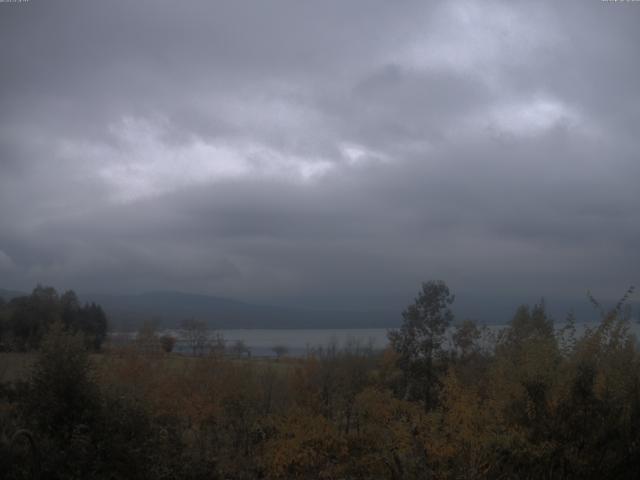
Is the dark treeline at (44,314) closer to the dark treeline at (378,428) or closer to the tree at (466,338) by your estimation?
the dark treeline at (378,428)

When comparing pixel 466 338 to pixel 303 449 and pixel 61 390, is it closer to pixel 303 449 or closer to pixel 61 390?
pixel 303 449

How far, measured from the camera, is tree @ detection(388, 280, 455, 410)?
29.3 m

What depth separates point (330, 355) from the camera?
30344mm

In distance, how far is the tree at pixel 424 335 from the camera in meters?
29.3

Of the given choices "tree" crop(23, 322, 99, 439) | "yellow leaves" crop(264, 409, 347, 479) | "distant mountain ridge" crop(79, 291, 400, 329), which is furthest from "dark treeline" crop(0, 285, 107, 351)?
"distant mountain ridge" crop(79, 291, 400, 329)

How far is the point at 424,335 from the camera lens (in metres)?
29.6

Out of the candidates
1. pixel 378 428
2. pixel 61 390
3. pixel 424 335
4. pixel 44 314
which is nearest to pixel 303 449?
pixel 378 428

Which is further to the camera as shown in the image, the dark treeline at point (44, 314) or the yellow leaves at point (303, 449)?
the dark treeline at point (44, 314)

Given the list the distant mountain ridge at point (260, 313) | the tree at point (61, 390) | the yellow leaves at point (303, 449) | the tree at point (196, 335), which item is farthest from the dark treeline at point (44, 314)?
the distant mountain ridge at point (260, 313)

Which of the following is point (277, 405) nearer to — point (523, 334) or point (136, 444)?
point (523, 334)

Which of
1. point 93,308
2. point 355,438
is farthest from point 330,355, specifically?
point 93,308

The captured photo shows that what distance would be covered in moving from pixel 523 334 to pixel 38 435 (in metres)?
12.8

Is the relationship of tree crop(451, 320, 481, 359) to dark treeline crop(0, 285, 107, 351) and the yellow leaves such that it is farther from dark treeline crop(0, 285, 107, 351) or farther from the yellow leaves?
dark treeline crop(0, 285, 107, 351)

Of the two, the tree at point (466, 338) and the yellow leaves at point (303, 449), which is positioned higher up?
the tree at point (466, 338)
